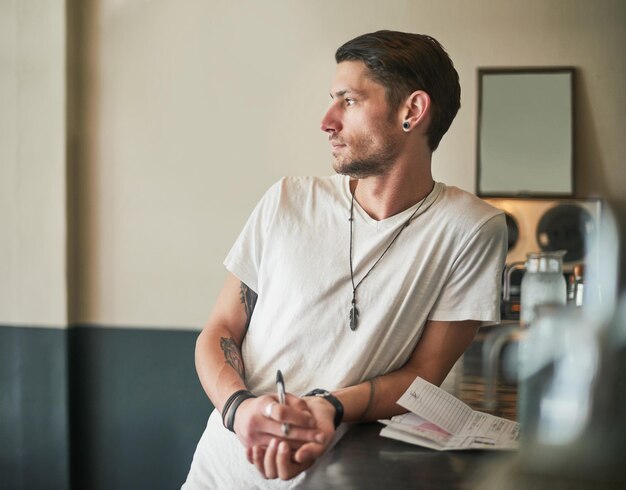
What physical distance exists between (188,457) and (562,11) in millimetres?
2260

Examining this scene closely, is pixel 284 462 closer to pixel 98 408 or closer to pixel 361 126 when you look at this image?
pixel 361 126

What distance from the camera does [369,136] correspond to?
1.49m

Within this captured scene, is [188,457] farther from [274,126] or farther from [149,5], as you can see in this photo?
[149,5]

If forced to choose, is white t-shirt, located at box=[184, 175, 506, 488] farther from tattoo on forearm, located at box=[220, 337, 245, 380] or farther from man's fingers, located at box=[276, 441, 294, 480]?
man's fingers, located at box=[276, 441, 294, 480]

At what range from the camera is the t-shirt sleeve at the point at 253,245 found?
148 centimetres

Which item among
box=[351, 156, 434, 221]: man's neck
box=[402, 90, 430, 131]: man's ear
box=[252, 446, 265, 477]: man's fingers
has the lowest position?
box=[252, 446, 265, 477]: man's fingers

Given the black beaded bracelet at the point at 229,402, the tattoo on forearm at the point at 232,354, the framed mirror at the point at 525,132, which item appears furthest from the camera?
the framed mirror at the point at 525,132

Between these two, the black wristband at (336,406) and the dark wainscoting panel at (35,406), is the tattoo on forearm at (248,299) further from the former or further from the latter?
the dark wainscoting panel at (35,406)

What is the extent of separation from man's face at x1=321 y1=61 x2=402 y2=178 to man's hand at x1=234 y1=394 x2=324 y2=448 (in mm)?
563

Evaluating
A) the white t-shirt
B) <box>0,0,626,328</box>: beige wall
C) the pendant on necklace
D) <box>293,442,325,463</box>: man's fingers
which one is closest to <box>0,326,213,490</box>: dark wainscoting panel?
<box>0,0,626,328</box>: beige wall

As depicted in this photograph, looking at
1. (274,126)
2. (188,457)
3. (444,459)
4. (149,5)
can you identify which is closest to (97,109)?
(149,5)

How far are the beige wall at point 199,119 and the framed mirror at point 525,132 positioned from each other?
48 millimetres

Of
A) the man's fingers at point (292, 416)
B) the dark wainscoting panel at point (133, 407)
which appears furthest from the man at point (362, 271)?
the dark wainscoting panel at point (133, 407)

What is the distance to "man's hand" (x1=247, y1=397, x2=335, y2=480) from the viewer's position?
1062mm
